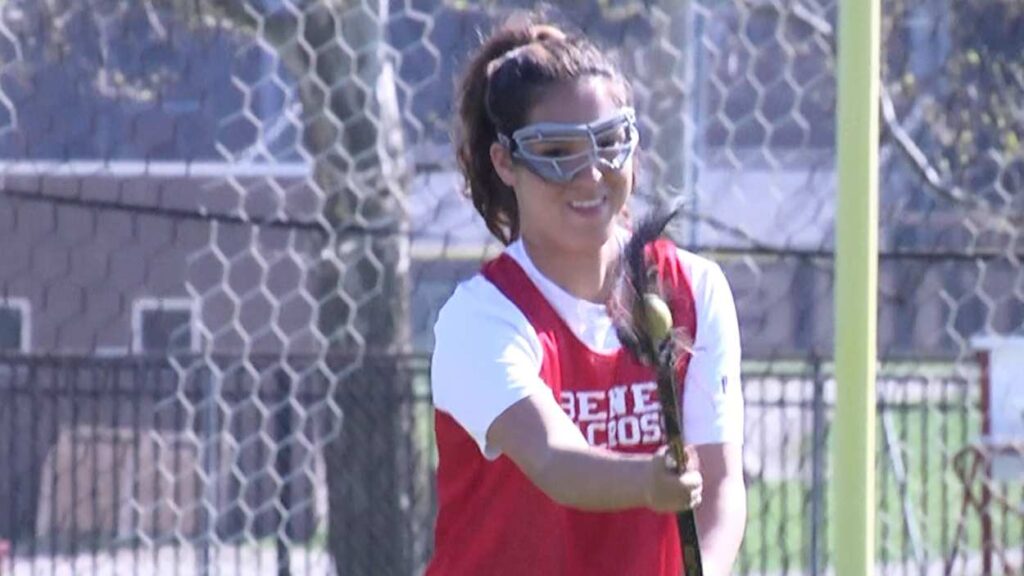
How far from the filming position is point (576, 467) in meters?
2.21

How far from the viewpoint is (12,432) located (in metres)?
4.54

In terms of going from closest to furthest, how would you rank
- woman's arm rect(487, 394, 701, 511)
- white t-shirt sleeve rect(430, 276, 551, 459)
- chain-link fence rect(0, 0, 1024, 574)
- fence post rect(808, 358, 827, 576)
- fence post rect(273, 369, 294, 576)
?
woman's arm rect(487, 394, 701, 511) → white t-shirt sleeve rect(430, 276, 551, 459) → chain-link fence rect(0, 0, 1024, 574) → fence post rect(273, 369, 294, 576) → fence post rect(808, 358, 827, 576)

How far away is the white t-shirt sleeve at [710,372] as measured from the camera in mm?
2461

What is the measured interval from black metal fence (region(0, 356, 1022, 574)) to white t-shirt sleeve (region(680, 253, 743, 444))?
1710mm

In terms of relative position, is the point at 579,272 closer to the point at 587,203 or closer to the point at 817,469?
the point at 587,203

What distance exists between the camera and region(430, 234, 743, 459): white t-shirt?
2.35 m

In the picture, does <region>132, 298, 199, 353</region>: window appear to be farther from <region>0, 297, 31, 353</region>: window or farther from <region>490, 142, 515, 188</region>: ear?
<region>490, 142, 515, 188</region>: ear

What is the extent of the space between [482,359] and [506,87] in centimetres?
30

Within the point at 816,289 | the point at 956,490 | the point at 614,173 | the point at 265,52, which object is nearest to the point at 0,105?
the point at 265,52

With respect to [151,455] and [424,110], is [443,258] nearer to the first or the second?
[424,110]

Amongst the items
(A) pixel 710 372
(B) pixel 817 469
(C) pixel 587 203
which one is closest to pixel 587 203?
(C) pixel 587 203

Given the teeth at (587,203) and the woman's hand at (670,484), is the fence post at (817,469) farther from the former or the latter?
the woman's hand at (670,484)

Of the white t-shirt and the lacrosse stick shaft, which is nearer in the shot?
the lacrosse stick shaft

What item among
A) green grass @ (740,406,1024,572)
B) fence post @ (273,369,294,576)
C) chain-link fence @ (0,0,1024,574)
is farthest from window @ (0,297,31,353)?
green grass @ (740,406,1024,572)
